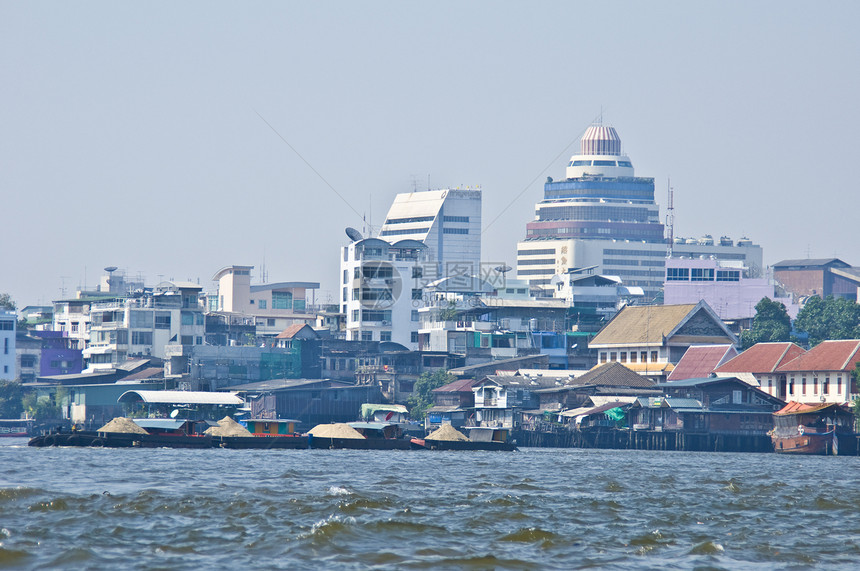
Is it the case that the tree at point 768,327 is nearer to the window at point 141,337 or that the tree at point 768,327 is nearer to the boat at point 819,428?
the boat at point 819,428

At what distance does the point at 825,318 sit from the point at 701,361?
29.3 m

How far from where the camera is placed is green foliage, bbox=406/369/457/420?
328ft

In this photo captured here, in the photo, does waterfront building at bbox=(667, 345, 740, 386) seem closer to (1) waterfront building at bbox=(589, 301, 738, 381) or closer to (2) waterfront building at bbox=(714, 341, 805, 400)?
(2) waterfront building at bbox=(714, 341, 805, 400)

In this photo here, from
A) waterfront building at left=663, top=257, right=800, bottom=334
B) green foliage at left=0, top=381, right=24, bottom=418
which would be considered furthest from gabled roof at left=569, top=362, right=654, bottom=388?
waterfront building at left=663, top=257, right=800, bottom=334

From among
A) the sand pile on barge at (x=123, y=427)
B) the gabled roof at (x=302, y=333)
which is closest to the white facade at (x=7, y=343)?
the gabled roof at (x=302, y=333)

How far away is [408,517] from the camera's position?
113 ft

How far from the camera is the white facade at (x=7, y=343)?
113625 millimetres

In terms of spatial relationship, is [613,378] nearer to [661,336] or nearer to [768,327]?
[661,336]

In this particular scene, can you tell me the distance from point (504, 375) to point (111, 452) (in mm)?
40404

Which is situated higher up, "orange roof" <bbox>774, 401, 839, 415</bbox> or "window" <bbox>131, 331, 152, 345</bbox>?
"window" <bbox>131, 331, 152, 345</bbox>

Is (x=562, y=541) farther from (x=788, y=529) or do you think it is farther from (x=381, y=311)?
(x=381, y=311)

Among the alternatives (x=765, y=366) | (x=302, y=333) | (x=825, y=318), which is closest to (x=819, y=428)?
(x=765, y=366)

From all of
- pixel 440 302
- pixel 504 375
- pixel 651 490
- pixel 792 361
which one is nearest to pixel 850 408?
pixel 792 361

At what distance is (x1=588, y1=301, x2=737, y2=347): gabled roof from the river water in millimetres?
45350
